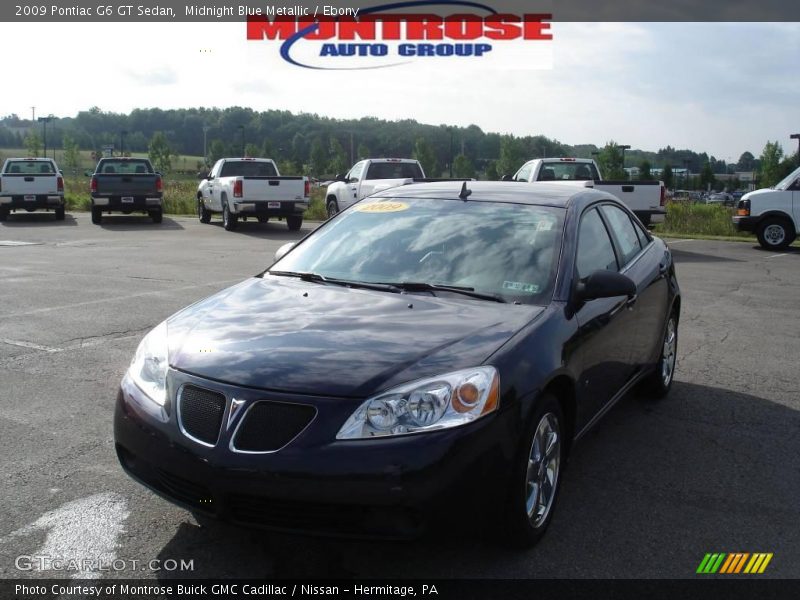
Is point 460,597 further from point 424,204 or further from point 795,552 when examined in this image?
point 424,204

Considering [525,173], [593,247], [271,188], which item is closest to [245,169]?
[271,188]

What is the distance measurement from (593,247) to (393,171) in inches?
679

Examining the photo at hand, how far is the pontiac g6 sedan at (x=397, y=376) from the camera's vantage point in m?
2.92

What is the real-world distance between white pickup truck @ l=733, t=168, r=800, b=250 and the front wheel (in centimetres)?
1670

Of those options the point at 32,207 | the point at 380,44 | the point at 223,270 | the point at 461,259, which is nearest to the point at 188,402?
the point at 461,259

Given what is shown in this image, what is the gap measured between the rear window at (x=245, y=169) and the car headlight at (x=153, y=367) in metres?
19.7

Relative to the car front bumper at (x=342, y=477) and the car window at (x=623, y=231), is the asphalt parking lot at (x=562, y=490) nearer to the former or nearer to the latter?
the car front bumper at (x=342, y=477)

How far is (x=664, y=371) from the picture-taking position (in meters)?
5.82

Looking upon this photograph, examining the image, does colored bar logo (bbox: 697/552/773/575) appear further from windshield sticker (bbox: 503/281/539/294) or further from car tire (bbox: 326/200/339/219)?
car tire (bbox: 326/200/339/219)

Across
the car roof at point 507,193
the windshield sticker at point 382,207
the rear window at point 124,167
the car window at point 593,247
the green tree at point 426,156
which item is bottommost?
the car window at point 593,247

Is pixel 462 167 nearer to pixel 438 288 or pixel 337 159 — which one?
pixel 337 159

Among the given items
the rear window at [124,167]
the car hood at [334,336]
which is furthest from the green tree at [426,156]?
the car hood at [334,336]

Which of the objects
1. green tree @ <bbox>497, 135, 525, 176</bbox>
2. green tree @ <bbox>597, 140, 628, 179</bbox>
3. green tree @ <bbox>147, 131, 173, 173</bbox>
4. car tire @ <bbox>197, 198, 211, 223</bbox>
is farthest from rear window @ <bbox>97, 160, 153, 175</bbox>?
green tree @ <bbox>147, 131, 173, 173</bbox>

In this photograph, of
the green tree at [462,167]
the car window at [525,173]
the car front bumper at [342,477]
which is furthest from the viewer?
the green tree at [462,167]
